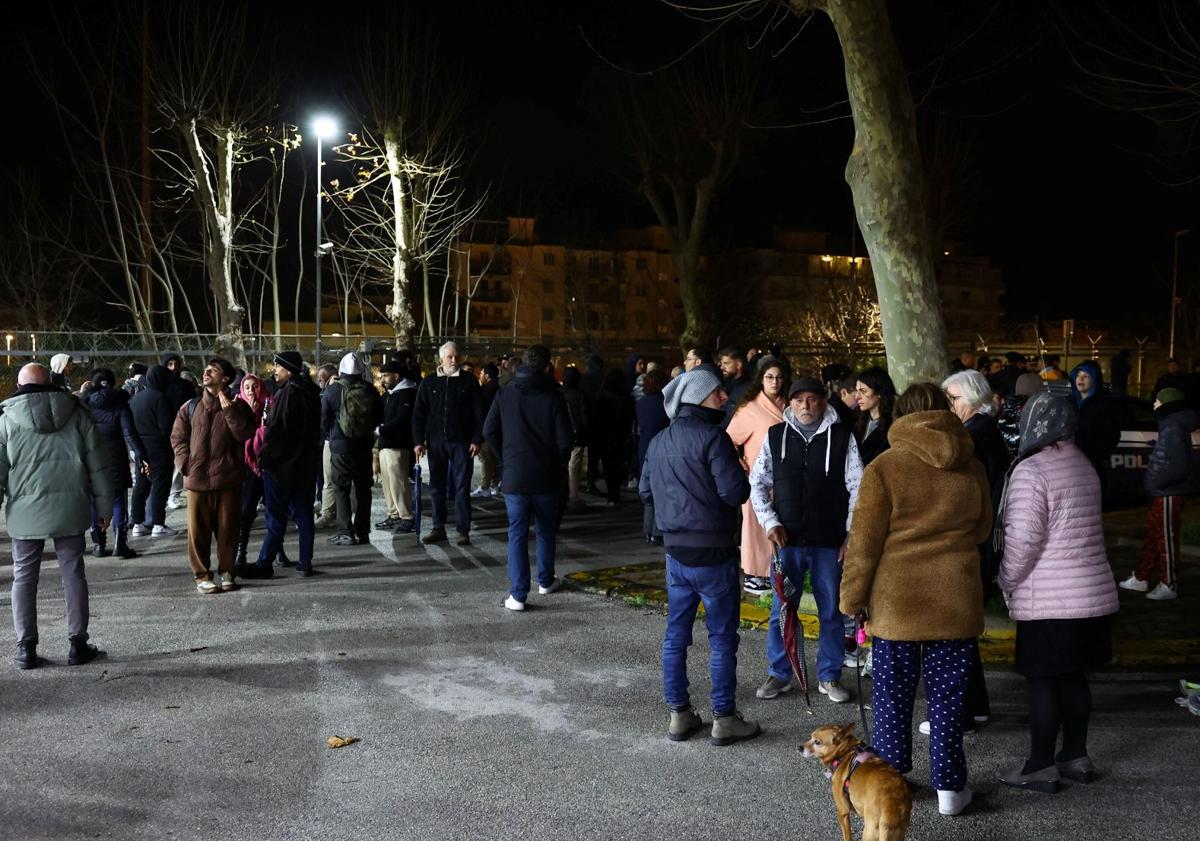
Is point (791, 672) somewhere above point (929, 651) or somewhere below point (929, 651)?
below

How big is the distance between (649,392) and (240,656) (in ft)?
21.8

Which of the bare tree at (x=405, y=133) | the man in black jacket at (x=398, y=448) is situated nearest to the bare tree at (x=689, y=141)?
the bare tree at (x=405, y=133)

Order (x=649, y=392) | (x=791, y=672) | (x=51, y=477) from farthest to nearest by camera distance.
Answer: (x=649, y=392) → (x=51, y=477) → (x=791, y=672)

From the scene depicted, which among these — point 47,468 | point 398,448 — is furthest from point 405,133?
point 47,468

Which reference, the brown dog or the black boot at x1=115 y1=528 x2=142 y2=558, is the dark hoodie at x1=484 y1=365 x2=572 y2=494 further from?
the brown dog

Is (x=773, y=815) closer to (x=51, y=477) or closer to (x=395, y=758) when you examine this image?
(x=395, y=758)

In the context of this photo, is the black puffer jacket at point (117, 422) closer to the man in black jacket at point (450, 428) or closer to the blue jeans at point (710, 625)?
the man in black jacket at point (450, 428)

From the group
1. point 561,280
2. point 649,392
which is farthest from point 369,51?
point 561,280

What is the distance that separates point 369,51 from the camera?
26.5 metres

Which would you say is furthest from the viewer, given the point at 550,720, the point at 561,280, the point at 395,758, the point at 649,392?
the point at 561,280

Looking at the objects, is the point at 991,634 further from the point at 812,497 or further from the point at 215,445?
the point at 215,445

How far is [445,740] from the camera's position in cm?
600

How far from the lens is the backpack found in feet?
39.5

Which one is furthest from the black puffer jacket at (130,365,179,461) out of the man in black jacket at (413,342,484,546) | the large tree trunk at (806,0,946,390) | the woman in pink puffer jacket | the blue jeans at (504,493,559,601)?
the woman in pink puffer jacket
